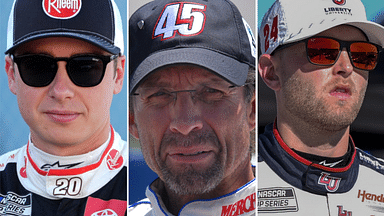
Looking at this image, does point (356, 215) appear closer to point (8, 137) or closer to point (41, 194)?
point (41, 194)

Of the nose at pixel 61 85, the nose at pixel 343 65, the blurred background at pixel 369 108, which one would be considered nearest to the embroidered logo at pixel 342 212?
the blurred background at pixel 369 108

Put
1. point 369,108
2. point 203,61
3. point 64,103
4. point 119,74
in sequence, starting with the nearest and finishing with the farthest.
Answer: point 203,61 < point 64,103 < point 119,74 < point 369,108

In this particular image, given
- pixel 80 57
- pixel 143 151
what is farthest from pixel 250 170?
pixel 80 57

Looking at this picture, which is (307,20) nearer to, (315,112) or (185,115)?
(315,112)

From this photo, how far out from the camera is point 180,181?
11.1 feet

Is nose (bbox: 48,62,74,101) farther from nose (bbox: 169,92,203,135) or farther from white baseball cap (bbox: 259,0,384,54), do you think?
white baseball cap (bbox: 259,0,384,54)

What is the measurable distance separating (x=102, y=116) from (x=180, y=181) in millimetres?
661

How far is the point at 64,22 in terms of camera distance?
10.7ft

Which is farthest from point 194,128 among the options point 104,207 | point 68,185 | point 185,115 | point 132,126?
point 68,185

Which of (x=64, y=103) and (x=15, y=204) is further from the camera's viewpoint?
(x=15, y=204)

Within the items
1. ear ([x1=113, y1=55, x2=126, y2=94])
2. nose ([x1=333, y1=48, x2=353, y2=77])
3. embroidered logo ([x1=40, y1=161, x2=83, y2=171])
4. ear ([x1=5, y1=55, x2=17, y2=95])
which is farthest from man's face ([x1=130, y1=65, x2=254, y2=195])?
ear ([x1=5, y1=55, x2=17, y2=95])

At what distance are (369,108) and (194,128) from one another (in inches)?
47.5

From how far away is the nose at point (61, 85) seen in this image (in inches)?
127

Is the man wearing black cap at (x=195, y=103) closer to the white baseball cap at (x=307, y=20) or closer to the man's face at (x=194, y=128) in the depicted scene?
the man's face at (x=194, y=128)
